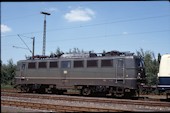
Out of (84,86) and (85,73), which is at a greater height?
(85,73)

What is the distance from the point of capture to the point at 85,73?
87.7 ft

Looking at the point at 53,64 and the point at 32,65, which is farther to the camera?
the point at 32,65

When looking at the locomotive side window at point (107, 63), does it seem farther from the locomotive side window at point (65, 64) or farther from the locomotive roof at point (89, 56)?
the locomotive side window at point (65, 64)

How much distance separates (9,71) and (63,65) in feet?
96.1

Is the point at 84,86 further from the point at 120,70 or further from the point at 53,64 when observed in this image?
the point at 53,64

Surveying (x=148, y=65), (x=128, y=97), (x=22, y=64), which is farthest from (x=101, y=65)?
(x=148, y=65)

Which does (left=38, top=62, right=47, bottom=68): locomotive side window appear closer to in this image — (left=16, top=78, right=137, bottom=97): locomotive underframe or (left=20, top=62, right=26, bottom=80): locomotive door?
(left=16, top=78, right=137, bottom=97): locomotive underframe

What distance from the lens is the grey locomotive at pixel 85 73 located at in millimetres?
24406

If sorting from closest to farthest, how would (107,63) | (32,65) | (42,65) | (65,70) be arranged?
(107,63) → (65,70) → (42,65) → (32,65)

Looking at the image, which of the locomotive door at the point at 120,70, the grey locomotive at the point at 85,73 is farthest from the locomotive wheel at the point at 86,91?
the locomotive door at the point at 120,70

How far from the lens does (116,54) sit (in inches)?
1017

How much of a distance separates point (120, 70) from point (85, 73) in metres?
3.54

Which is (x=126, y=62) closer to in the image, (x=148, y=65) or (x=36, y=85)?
(x=36, y=85)

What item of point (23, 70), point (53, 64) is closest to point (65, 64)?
point (53, 64)
